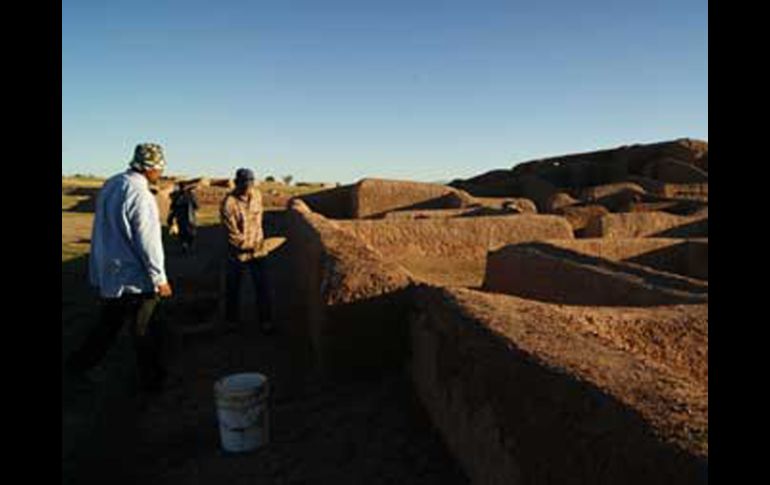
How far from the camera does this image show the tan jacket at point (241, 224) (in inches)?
281

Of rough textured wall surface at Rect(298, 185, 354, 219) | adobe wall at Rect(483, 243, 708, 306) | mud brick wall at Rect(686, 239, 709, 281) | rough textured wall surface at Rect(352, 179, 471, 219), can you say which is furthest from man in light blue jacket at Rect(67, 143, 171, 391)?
rough textured wall surface at Rect(298, 185, 354, 219)

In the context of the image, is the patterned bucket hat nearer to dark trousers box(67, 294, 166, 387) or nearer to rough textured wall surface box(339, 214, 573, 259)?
dark trousers box(67, 294, 166, 387)

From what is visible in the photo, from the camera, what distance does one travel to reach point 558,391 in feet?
9.05

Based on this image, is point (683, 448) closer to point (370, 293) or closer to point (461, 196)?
point (370, 293)

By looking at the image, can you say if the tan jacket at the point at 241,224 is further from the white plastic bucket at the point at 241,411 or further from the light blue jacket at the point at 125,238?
the white plastic bucket at the point at 241,411

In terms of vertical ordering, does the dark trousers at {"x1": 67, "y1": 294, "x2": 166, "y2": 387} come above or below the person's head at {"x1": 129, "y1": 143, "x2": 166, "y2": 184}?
below

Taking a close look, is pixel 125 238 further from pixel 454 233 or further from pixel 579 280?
pixel 454 233

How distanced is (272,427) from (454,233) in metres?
7.39

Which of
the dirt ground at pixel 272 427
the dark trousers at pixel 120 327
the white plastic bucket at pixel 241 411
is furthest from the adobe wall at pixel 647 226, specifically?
the white plastic bucket at pixel 241 411

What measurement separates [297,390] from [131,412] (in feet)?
4.02

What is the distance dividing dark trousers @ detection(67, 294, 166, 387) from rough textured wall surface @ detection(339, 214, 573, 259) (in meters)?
5.84

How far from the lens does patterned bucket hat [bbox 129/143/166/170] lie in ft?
16.6
